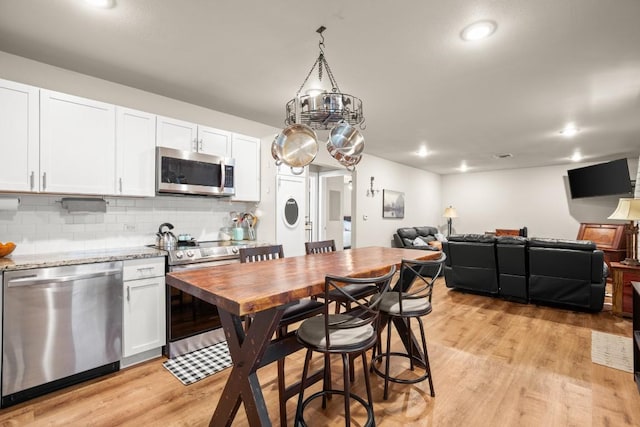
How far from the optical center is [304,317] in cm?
210

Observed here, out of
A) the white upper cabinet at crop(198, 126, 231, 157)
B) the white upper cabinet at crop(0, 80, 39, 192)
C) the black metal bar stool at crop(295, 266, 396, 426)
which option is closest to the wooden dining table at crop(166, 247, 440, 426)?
the black metal bar stool at crop(295, 266, 396, 426)

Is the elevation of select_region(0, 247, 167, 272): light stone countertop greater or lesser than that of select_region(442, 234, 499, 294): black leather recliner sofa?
greater

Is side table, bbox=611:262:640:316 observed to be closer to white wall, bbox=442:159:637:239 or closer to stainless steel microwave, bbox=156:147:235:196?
white wall, bbox=442:159:637:239

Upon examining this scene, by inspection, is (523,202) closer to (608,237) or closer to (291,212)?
(608,237)

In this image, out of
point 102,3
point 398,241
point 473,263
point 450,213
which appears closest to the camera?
point 102,3

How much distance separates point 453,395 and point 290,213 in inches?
102

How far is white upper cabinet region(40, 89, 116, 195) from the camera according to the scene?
2385 millimetres

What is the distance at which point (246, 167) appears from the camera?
376 centimetres

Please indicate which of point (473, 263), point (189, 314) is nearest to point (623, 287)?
point (473, 263)

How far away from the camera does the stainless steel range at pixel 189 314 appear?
2705 mm

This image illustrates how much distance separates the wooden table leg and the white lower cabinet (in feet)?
4.18

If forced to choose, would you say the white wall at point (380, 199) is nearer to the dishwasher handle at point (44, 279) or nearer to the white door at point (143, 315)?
the white door at point (143, 315)

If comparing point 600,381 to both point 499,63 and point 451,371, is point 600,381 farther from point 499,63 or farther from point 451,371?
point 499,63

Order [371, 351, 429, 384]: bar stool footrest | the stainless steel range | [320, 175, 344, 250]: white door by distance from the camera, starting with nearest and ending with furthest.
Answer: [371, 351, 429, 384]: bar stool footrest
the stainless steel range
[320, 175, 344, 250]: white door
